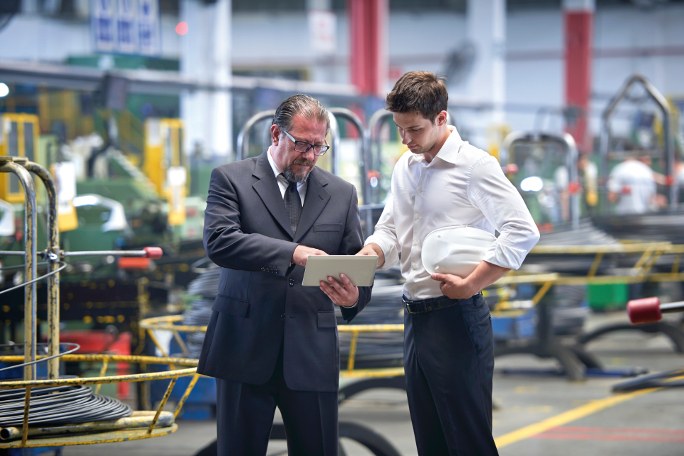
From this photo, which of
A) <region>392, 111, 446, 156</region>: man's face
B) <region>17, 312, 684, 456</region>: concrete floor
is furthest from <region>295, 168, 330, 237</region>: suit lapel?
<region>17, 312, 684, 456</region>: concrete floor

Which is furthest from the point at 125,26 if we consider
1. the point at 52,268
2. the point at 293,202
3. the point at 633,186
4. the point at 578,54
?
the point at 578,54

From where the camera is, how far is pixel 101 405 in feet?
14.0

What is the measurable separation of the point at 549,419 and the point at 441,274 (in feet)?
16.0

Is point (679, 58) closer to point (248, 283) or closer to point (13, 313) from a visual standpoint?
point (13, 313)

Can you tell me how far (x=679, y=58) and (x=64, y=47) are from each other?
18.5m

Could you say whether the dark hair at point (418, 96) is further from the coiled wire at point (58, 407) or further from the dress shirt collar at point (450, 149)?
the coiled wire at point (58, 407)

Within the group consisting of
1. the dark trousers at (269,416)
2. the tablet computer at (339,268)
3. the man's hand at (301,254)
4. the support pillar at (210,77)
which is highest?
the support pillar at (210,77)

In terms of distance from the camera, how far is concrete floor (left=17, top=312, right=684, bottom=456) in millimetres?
7379

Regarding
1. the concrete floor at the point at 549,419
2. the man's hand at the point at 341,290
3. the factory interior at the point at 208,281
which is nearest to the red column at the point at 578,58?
the factory interior at the point at 208,281

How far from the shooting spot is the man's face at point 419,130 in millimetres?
3932

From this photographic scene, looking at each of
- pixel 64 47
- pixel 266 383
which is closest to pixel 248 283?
pixel 266 383

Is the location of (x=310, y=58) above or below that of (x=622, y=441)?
above

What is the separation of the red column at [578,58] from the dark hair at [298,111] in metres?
28.0

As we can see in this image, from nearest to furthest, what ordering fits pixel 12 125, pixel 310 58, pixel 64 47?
pixel 12 125 → pixel 64 47 → pixel 310 58
